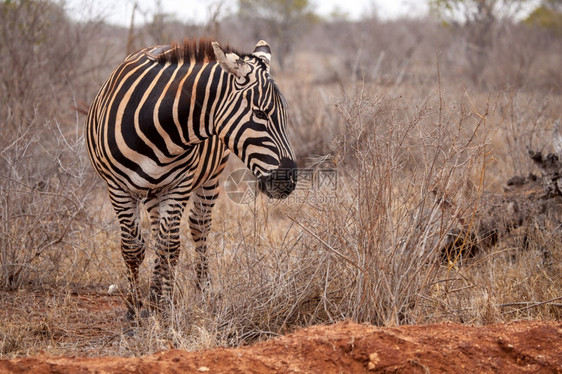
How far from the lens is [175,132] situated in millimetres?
3959

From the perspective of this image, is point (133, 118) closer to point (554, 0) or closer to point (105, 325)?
point (105, 325)

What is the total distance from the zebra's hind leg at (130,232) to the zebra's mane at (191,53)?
98 centimetres

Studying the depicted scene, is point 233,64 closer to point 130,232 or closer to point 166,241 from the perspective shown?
point 166,241

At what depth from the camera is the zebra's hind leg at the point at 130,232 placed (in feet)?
14.0

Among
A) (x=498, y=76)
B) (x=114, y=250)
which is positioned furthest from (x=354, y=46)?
(x=114, y=250)

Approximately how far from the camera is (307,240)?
3846mm

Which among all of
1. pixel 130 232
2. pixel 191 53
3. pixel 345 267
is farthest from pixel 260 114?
pixel 130 232

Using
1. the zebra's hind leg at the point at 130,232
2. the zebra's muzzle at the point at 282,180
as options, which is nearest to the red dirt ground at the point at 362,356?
the zebra's muzzle at the point at 282,180

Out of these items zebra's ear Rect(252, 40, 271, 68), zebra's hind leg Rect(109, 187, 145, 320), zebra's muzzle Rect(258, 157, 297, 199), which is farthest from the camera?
zebra's hind leg Rect(109, 187, 145, 320)

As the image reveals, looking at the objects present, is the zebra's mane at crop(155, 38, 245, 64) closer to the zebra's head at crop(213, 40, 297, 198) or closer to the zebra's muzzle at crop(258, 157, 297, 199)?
the zebra's head at crop(213, 40, 297, 198)

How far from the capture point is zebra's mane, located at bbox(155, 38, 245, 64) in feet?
13.2

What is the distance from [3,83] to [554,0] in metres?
24.1

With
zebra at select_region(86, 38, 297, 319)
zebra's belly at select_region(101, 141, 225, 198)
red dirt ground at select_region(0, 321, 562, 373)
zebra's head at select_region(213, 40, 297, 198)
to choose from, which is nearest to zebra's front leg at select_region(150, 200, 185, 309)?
zebra at select_region(86, 38, 297, 319)

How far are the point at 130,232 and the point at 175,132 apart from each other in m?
0.90
